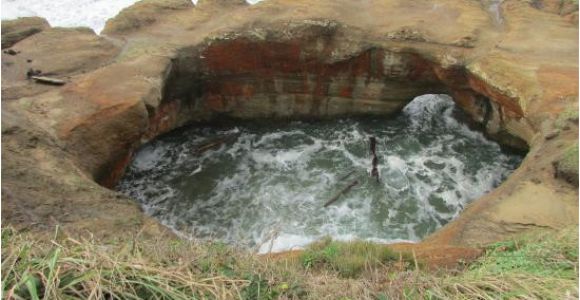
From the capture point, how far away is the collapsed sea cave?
27.9 ft

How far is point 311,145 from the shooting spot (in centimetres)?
1012

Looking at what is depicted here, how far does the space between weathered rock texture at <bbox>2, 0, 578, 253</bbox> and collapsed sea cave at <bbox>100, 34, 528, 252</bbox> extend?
42mm

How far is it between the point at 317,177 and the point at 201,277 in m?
6.72

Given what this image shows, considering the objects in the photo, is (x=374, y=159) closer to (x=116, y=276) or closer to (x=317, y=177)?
(x=317, y=177)

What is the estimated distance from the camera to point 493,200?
6.26 meters

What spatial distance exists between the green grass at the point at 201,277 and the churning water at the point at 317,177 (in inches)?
165

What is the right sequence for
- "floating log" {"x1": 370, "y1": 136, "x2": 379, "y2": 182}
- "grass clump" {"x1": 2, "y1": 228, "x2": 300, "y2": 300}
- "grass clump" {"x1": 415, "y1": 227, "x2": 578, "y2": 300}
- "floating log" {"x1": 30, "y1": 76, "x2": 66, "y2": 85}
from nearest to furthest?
"grass clump" {"x1": 2, "y1": 228, "x2": 300, "y2": 300} < "grass clump" {"x1": 415, "y1": 227, "x2": 578, "y2": 300} < "floating log" {"x1": 30, "y1": 76, "x2": 66, "y2": 85} < "floating log" {"x1": 370, "y1": 136, "x2": 379, "y2": 182}

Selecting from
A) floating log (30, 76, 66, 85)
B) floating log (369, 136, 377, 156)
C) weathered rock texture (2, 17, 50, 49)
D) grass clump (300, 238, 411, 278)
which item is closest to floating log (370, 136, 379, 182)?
floating log (369, 136, 377, 156)

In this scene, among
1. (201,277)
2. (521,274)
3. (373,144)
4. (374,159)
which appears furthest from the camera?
(373,144)

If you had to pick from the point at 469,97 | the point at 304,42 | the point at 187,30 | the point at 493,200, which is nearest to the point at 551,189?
the point at 493,200

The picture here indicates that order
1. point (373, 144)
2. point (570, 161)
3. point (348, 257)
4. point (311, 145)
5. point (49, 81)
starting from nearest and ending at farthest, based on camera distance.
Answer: point (348, 257), point (570, 161), point (49, 81), point (373, 144), point (311, 145)

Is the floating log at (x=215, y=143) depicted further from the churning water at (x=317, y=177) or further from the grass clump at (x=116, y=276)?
the grass clump at (x=116, y=276)

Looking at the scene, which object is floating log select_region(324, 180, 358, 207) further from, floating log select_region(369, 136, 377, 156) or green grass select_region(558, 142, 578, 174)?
green grass select_region(558, 142, 578, 174)

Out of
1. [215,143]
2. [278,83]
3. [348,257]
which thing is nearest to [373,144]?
[278,83]
